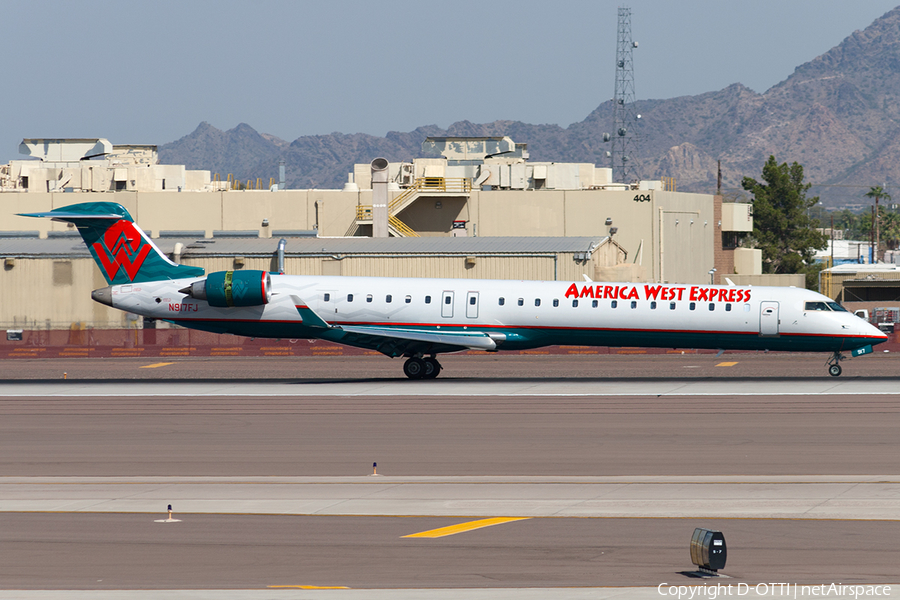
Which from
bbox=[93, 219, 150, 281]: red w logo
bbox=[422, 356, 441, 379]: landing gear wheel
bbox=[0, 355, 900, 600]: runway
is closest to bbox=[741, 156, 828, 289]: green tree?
bbox=[0, 355, 900, 600]: runway

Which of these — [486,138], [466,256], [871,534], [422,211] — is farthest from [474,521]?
[486,138]

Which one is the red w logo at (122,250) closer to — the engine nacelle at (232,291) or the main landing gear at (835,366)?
the engine nacelle at (232,291)

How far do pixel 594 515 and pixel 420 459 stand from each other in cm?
558

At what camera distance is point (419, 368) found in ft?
113

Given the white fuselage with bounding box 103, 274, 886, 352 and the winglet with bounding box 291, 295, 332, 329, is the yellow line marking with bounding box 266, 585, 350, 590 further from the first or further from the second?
the white fuselage with bounding box 103, 274, 886, 352

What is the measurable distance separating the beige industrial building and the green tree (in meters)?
10.1

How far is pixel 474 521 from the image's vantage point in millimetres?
14508

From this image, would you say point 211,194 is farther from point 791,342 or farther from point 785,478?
point 785,478

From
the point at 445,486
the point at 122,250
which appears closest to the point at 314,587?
the point at 445,486

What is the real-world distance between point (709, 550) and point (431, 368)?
2352 cm

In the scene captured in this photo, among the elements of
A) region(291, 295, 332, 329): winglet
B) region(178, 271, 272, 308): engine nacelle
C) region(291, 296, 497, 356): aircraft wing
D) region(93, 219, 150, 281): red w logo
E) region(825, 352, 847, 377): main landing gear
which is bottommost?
region(825, 352, 847, 377): main landing gear

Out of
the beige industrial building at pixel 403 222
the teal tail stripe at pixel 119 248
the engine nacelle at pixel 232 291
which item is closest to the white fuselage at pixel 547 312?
the engine nacelle at pixel 232 291

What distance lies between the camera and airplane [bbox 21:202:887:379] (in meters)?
32.6

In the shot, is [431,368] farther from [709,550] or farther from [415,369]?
[709,550]
